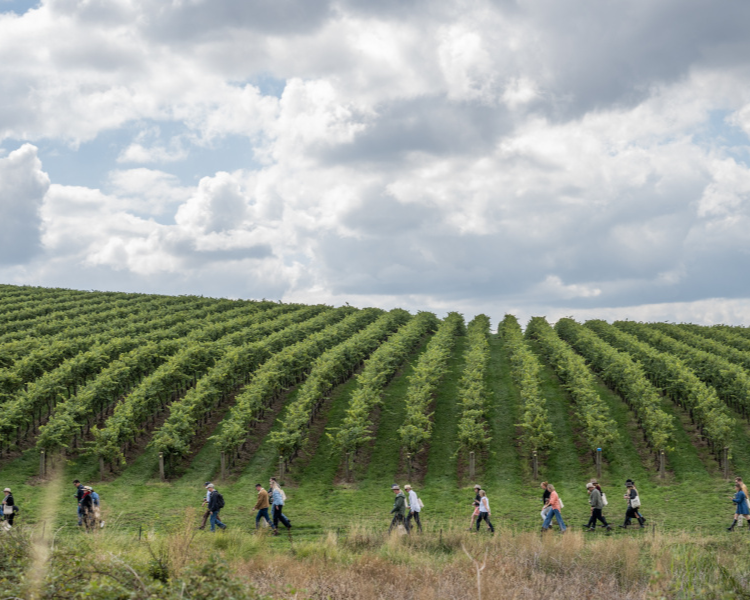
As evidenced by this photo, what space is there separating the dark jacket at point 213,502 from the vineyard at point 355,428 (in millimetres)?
2055

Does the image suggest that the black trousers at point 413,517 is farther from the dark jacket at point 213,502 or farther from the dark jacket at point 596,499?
the dark jacket at point 213,502

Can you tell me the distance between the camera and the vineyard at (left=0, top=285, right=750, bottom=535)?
2856 centimetres

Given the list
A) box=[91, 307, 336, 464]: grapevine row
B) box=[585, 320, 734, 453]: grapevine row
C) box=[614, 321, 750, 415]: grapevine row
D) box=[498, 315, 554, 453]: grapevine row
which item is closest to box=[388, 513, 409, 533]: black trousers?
box=[498, 315, 554, 453]: grapevine row

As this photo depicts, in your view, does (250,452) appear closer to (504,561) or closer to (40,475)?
(40,475)

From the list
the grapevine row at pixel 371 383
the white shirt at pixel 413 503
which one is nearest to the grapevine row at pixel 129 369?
the grapevine row at pixel 371 383

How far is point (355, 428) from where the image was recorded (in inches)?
1248

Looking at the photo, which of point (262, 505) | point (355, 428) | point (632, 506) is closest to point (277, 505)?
point (262, 505)

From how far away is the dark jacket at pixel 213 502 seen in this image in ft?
72.2

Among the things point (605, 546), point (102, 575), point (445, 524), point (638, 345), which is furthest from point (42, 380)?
point (638, 345)

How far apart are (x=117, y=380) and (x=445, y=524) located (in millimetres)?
23684

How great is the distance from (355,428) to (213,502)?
35.2 feet

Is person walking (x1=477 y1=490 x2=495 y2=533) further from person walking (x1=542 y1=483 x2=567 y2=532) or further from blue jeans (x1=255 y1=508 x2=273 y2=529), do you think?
blue jeans (x1=255 y1=508 x2=273 y2=529)

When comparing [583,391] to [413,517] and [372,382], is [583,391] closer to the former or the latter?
[372,382]

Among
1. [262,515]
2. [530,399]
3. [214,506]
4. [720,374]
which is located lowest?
[262,515]
